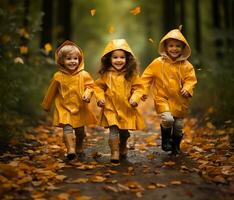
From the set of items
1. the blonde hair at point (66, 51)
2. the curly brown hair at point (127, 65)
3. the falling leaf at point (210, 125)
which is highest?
the blonde hair at point (66, 51)

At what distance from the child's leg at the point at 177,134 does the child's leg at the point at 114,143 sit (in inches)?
44.7

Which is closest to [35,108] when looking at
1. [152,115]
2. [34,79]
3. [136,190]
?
[34,79]

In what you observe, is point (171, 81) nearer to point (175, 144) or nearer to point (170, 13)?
point (175, 144)

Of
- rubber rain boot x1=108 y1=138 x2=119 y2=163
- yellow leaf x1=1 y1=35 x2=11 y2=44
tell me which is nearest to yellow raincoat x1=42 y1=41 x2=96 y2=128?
rubber rain boot x1=108 y1=138 x2=119 y2=163

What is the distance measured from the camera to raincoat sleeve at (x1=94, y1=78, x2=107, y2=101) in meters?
7.06

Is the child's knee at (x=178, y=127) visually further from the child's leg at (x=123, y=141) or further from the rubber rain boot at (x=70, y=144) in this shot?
the rubber rain boot at (x=70, y=144)

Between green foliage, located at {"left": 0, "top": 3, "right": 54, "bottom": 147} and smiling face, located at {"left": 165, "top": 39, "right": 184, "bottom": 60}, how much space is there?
315cm

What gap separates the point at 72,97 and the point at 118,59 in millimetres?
957

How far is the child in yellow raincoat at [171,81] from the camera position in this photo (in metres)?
7.43

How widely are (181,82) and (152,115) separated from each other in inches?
268

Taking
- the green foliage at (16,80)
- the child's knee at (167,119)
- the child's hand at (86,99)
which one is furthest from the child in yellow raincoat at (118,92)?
the green foliage at (16,80)

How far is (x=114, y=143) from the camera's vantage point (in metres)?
7.03

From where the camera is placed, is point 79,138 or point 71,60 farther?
point 79,138

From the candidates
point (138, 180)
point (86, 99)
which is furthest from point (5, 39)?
point (138, 180)
